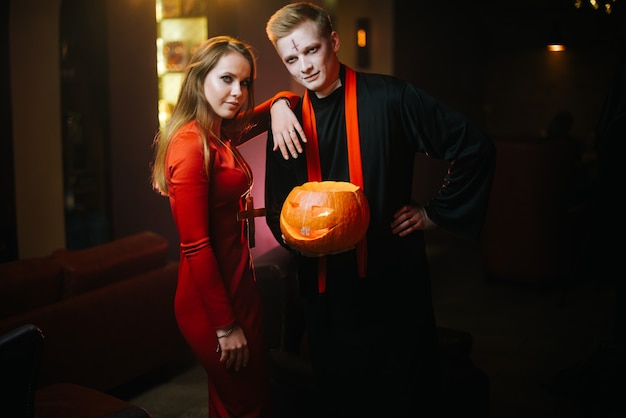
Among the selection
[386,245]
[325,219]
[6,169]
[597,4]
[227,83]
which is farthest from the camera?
[6,169]

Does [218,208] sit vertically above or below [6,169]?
above

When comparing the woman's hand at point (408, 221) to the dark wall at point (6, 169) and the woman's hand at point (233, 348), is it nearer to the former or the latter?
the woman's hand at point (233, 348)

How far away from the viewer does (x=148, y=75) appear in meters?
4.96

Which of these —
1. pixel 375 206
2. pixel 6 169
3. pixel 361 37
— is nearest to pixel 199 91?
pixel 375 206

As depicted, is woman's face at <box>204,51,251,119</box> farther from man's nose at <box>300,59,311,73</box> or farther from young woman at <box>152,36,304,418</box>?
man's nose at <box>300,59,311,73</box>

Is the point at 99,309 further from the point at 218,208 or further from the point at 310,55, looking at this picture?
the point at 310,55

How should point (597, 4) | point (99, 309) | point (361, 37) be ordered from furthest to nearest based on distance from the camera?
point (361, 37), point (597, 4), point (99, 309)

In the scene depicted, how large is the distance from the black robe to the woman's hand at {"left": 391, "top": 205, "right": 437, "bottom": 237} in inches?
0.8

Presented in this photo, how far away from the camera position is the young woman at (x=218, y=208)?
196 centimetres

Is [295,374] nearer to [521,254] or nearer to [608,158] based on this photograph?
[608,158]

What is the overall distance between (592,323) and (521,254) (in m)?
0.89

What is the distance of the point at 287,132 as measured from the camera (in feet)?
6.79

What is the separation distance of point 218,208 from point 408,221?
0.58 metres

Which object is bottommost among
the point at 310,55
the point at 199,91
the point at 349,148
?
the point at 349,148
